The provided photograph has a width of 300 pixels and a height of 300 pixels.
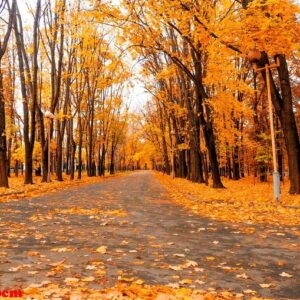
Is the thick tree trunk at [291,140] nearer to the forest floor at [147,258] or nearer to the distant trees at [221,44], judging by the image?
the distant trees at [221,44]

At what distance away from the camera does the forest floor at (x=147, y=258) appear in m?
4.43

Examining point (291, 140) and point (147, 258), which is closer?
point (147, 258)

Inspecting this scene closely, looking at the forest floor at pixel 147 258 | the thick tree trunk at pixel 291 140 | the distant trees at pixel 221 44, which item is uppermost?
the distant trees at pixel 221 44

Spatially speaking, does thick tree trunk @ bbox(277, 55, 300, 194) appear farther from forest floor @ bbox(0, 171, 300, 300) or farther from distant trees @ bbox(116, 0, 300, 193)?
forest floor @ bbox(0, 171, 300, 300)

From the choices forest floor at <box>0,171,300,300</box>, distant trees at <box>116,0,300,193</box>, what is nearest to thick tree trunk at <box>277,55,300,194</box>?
distant trees at <box>116,0,300,193</box>

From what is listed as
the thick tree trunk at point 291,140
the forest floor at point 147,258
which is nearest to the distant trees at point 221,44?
the thick tree trunk at point 291,140

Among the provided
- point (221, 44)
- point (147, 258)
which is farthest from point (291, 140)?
point (147, 258)

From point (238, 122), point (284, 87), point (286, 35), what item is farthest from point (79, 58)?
point (286, 35)

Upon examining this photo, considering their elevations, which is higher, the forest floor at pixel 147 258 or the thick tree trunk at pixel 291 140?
the thick tree trunk at pixel 291 140

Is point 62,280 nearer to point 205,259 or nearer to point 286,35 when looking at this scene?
point 205,259

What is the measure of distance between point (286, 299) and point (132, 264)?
2.23 m

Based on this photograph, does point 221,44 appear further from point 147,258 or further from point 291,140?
point 147,258

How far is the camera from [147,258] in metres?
6.02

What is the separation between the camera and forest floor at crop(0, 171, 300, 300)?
4.43 metres
